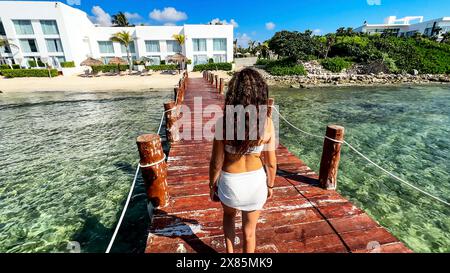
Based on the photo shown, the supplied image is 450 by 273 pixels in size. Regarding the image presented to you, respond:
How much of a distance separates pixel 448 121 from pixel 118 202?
1884 centimetres

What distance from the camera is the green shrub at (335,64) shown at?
122 ft

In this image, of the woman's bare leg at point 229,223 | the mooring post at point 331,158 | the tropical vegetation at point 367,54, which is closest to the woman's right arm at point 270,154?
the woman's bare leg at point 229,223

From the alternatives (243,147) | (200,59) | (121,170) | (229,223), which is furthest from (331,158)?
(200,59)

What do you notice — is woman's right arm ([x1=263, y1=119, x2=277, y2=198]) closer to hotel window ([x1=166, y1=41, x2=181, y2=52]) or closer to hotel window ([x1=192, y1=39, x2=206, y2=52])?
hotel window ([x1=192, y1=39, x2=206, y2=52])

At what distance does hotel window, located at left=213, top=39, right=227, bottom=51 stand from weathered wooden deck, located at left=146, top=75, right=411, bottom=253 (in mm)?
42567

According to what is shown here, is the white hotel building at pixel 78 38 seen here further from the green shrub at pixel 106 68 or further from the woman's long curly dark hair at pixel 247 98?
the woman's long curly dark hair at pixel 247 98

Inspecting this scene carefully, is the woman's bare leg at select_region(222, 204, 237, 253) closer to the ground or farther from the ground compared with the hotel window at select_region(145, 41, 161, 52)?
closer to the ground

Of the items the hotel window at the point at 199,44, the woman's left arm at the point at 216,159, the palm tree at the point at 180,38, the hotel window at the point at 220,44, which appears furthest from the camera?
the hotel window at the point at 220,44

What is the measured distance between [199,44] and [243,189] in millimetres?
44519

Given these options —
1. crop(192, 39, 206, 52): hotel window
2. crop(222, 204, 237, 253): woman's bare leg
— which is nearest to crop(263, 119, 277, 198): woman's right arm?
crop(222, 204, 237, 253): woman's bare leg

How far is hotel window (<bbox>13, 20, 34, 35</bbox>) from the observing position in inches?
1395

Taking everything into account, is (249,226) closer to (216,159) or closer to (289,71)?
(216,159)

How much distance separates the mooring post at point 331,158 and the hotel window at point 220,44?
140 ft

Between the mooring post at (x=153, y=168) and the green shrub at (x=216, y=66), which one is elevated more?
the green shrub at (x=216, y=66)
